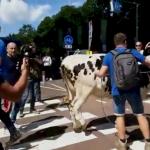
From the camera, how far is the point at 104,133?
31.6 feet

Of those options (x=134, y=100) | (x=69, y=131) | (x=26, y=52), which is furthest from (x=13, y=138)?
(x=26, y=52)

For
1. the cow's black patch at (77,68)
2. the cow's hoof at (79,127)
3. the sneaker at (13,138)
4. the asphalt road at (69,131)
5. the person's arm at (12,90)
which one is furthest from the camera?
the cow's black patch at (77,68)

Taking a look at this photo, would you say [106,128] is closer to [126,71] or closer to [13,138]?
[13,138]

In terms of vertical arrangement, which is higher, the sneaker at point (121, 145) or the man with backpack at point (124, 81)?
the man with backpack at point (124, 81)

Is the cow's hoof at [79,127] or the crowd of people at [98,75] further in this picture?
the cow's hoof at [79,127]

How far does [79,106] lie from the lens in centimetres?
998

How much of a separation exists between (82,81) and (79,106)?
0.51m

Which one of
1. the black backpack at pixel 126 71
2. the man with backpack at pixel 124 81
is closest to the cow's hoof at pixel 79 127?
the man with backpack at pixel 124 81

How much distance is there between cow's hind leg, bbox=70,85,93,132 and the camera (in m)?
9.89

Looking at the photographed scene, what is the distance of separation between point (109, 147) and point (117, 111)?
0.85 meters

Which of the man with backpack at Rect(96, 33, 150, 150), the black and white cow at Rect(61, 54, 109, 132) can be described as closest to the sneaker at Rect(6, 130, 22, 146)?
the black and white cow at Rect(61, 54, 109, 132)

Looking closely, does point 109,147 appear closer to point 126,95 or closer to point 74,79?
point 126,95

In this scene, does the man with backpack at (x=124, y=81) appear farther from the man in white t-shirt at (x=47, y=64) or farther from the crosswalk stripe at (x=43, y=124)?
the man in white t-shirt at (x=47, y=64)

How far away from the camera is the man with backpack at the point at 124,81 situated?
7746 mm
